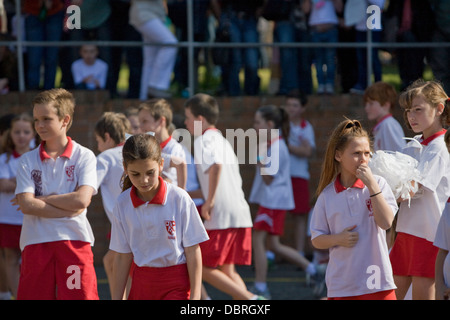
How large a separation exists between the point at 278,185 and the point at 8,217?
2.80 metres

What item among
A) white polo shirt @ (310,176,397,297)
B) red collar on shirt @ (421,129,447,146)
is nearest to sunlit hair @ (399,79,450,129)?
red collar on shirt @ (421,129,447,146)

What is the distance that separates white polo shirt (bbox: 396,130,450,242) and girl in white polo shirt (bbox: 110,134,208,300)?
1.56 metres

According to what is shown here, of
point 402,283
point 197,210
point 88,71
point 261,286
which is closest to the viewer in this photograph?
point 402,283

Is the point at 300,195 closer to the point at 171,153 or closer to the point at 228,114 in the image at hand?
the point at 228,114

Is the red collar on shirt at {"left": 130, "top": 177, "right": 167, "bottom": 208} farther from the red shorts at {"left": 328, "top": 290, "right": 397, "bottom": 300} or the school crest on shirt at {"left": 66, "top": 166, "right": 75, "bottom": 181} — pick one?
the red shorts at {"left": 328, "top": 290, "right": 397, "bottom": 300}

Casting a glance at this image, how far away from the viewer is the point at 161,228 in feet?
15.1

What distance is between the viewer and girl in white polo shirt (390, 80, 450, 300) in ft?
17.1

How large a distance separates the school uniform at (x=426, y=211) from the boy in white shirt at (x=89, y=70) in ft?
16.3

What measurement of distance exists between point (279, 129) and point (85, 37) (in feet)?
9.39

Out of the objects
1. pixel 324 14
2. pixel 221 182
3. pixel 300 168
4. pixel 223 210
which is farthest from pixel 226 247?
pixel 324 14

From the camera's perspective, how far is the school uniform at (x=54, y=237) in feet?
16.9

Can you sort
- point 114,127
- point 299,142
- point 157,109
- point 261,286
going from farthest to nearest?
point 299,142, point 261,286, point 114,127, point 157,109
